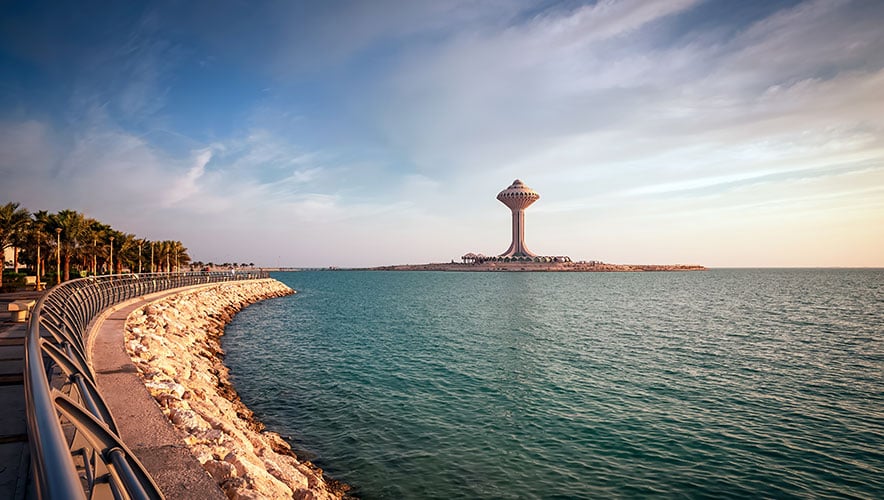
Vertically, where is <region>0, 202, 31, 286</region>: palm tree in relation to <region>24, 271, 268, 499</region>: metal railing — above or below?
above

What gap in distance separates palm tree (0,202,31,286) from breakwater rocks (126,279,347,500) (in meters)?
24.3

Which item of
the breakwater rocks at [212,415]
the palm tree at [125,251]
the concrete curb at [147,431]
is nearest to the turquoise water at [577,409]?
the breakwater rocks at [212,415]

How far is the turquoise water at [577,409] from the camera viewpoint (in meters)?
11.2

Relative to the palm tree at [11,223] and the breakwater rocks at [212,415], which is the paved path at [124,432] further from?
the palm tree at [11,223]

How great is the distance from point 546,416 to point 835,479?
7.40m

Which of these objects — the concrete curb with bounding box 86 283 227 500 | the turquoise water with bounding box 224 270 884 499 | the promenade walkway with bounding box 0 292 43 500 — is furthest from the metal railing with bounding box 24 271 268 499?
the turquoise water with bounding box 224 270 884 499

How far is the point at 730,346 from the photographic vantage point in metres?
28.1

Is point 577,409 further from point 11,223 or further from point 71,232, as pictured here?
point 71,232

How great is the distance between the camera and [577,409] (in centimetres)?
1608

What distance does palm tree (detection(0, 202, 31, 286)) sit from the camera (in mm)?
38625

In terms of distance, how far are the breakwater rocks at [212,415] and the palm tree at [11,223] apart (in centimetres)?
2433

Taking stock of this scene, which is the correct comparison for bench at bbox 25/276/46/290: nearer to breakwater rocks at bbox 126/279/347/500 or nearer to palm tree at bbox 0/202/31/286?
palm tree at bbox 0/202/31/286

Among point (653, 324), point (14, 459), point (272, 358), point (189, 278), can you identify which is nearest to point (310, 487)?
point (14, 459)

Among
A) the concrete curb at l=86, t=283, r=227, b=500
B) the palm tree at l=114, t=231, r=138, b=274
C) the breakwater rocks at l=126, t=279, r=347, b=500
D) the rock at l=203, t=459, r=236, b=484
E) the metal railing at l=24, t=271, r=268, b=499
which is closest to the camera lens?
the metal railing at l=24, t=271, r=268, b=499
